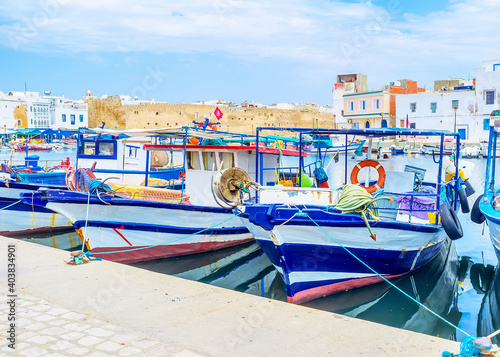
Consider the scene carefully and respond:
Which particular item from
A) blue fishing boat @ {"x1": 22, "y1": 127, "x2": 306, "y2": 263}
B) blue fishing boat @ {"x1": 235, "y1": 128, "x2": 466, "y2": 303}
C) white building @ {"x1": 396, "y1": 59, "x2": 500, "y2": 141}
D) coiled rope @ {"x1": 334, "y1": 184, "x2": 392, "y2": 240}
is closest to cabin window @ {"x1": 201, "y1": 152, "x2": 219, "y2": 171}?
blue fishing boat @ {"x1": 22, "y1": 127, "x2": 306, "y2": 263}

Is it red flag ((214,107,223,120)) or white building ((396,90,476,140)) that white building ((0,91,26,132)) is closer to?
white building ((396,90,476,140))

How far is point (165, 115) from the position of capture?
69.8m

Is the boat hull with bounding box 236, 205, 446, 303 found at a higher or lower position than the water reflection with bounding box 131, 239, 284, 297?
higher

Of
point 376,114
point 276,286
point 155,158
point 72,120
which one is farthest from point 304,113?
point 276,286

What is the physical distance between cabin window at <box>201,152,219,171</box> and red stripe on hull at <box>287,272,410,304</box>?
11.6 feet

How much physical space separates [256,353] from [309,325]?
763 mm

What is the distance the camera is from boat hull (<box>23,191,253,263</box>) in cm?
894

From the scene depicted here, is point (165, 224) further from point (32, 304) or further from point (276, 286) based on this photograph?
point (32, 304)

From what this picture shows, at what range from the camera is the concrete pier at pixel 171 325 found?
156 inches

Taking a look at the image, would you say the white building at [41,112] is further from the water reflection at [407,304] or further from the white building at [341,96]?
the water reflection at [407,304]

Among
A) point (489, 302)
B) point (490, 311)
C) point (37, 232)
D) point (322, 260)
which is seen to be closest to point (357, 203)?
point (322, 260)

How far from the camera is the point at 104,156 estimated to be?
39.9ft

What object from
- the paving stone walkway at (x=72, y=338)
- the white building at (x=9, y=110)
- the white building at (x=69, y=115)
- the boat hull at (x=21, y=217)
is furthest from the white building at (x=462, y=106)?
the white building at (x=9, y=110)

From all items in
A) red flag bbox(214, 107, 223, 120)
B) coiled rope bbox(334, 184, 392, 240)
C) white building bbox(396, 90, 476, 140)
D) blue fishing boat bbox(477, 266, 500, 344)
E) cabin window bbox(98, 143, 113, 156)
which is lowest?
blue fishing boat bbox(477, 266, 500, 344)
